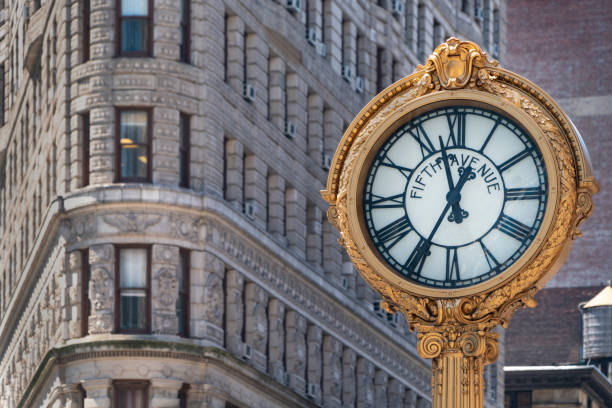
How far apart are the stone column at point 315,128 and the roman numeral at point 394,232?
164ft

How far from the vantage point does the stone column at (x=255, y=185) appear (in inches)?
2115

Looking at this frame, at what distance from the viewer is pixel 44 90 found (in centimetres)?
5466

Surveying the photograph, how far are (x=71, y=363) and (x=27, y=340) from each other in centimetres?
860

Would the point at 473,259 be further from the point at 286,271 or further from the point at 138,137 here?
the point at 286,271

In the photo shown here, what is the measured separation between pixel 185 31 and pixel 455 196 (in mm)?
41946

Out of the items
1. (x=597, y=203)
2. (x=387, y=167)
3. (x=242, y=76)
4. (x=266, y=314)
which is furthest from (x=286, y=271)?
(x=597, y=203)

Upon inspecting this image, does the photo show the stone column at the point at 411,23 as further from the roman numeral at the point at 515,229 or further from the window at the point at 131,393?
the roman numeral at the point at 515,229

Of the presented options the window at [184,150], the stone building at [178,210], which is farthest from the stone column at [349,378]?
the window at [184,150]

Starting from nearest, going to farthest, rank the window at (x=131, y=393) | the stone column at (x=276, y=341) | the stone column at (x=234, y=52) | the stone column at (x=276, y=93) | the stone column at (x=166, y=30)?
the window at (x=131, y=393), the stone column at (x=166, y=30), the stone column at (x=234, y=52), the stone column at (x=276, y=341), the stone column at (x=276, y=93)

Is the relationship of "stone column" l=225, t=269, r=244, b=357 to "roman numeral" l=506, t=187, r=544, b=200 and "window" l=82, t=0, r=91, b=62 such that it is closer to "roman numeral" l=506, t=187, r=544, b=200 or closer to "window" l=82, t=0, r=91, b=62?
"window" l=82, t=0, r=91, b=62

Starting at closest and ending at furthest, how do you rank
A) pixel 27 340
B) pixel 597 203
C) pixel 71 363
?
pixel 71 363
pixel 27 340
pixel 597 203

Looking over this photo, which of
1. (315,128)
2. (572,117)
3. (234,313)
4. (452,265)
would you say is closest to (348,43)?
(315,128)

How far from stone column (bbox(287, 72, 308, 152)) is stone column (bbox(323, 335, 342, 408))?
6.21 m

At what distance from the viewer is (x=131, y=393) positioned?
4844 centimetres
